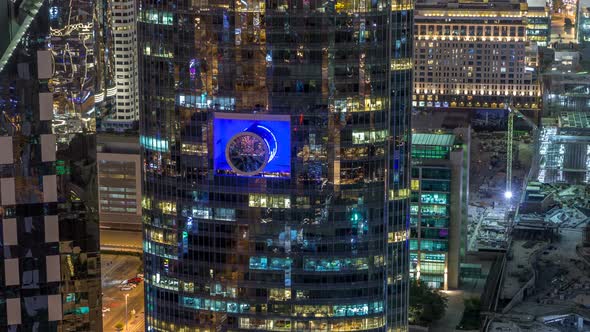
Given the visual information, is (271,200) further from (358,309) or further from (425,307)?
(425,307)

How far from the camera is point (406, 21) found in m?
104

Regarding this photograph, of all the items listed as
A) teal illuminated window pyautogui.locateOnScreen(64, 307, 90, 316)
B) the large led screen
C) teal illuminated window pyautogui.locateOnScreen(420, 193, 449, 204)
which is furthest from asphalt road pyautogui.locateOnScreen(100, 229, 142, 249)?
teal illuminated window pyautogui.locateOnScreen(64, 307, 90, 316)

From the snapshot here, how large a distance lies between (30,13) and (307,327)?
49.0m

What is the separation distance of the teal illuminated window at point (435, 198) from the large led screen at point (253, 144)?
194 feet

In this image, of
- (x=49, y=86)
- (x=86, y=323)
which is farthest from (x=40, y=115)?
(x=86, y=323)

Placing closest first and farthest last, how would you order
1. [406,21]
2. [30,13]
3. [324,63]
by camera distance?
[30,13] < [324,63] < [406,21]

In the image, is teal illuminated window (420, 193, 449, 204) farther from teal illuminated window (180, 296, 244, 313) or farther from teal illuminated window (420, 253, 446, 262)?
teal illuminated window (180, 296, 244, 313)

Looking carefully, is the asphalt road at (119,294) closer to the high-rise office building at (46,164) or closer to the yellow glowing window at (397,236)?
the yellow glowing window at (397,236)

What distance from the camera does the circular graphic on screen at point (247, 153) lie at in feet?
281

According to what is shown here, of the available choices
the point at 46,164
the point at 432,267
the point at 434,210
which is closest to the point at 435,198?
the point at 434,210

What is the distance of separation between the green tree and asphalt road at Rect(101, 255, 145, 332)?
25.8 metres

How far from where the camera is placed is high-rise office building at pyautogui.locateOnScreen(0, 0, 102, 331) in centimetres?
4578

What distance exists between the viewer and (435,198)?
5743 inches

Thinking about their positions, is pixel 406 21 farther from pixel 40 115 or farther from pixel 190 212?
pixel 40 115
